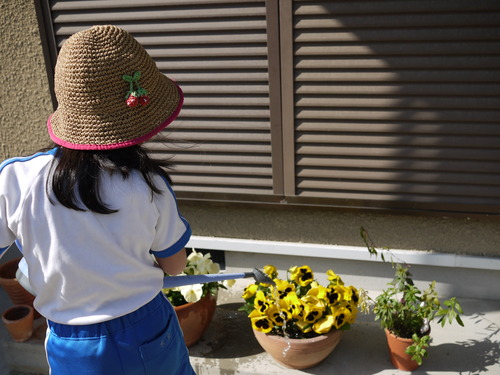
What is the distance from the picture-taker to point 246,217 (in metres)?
3.34

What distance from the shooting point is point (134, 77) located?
4.59 feet

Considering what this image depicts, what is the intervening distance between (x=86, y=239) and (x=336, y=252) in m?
2.00

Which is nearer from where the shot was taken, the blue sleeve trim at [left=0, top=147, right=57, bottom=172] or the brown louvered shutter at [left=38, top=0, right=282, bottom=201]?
the blue sleeve trim at [left=0, top=147, right=57, bottom=172]

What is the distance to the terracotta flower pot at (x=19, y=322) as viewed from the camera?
293cm

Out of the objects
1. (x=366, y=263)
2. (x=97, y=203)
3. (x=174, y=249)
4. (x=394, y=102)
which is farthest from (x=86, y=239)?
(x=366, y=263)

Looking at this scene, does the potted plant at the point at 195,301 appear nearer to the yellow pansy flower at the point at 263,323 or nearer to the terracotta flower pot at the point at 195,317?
the terracotta flower pot at the point at 195,317

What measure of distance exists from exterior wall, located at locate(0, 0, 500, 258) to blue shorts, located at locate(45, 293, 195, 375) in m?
1.61

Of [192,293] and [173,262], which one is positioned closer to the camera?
[173,262]

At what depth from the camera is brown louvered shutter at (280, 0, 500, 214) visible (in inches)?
104

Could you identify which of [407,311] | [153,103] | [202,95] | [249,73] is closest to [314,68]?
[249,73]

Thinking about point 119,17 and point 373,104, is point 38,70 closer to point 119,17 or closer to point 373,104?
point 119,17

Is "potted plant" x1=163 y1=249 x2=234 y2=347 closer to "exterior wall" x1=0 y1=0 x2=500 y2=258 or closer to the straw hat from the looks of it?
"exterior wall" x1=0 y1=0 x2=500 y2=258

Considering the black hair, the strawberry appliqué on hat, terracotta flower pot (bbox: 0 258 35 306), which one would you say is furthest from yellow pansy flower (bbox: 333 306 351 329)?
terracotta flower pot (bbox: 0 258 35 306)

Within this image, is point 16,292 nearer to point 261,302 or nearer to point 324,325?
point 261,302
